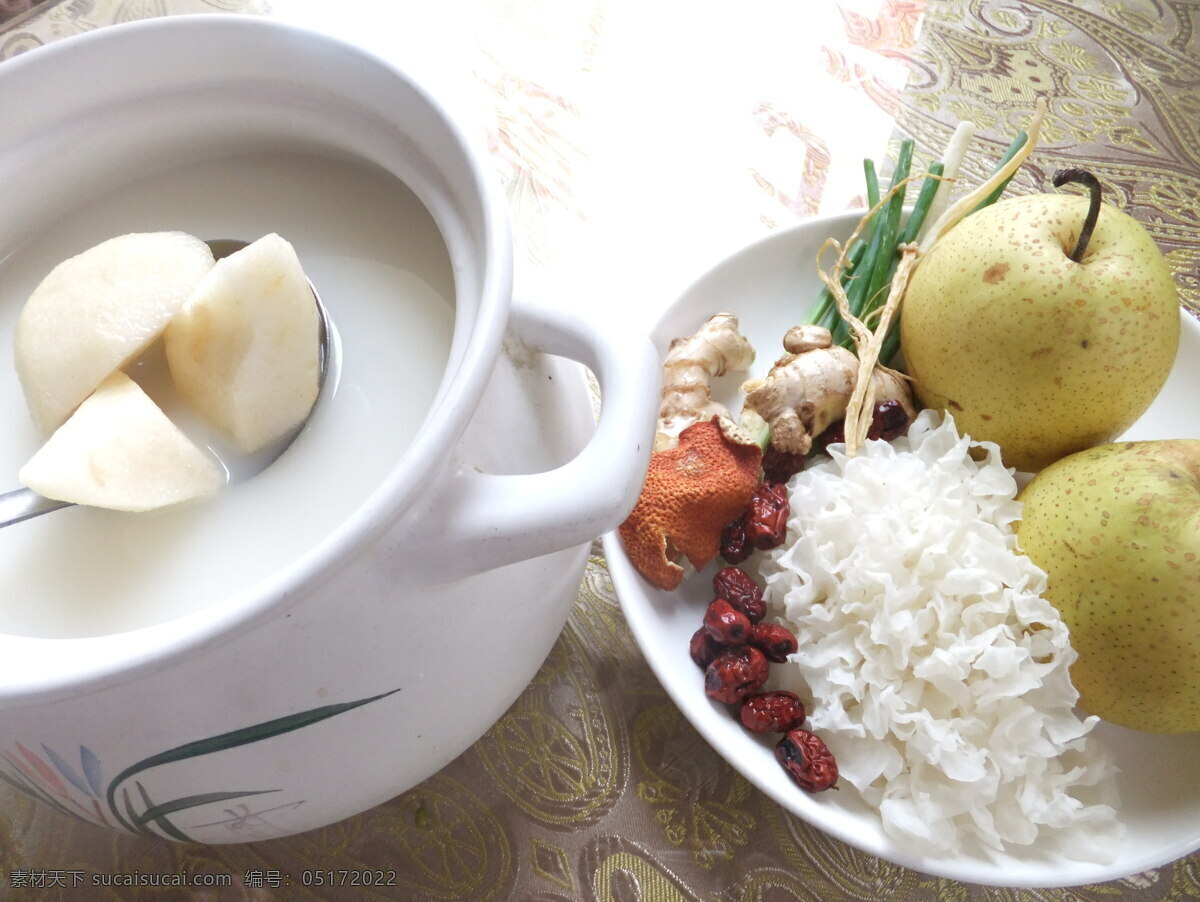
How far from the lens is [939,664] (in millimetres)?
565

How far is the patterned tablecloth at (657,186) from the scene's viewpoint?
0.56m

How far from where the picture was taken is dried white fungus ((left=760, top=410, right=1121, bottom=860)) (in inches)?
21.4

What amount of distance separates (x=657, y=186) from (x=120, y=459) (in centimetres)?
67

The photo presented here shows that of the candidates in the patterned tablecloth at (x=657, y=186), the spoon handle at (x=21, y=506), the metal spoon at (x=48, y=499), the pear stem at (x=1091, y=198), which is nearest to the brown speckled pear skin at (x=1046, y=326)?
the pear stem at (x=1091, y=198)

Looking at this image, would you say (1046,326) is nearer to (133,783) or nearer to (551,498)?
(551,498)

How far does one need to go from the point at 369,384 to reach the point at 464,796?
0.31 metres

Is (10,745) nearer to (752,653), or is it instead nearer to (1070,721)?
(752,653)

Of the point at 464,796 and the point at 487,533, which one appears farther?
the point at 464,796

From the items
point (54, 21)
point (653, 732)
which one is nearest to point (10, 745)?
point (653, 732)

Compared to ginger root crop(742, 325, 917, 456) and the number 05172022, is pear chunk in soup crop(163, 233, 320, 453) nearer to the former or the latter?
the number 05172022

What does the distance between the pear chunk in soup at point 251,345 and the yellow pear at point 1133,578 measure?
54 centimetres

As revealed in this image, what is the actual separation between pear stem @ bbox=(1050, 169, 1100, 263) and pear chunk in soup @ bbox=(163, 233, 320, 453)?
1.80 ft

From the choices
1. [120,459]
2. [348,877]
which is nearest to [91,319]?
[120,459]

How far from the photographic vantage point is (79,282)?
0.44 meters
